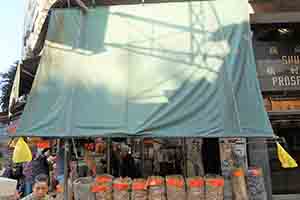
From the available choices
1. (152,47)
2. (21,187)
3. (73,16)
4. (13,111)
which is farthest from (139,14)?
(21,187)

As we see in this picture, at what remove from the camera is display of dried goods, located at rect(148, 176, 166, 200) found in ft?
14.8

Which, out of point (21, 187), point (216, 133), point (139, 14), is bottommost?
point (21, 187)

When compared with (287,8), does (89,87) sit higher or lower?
lower

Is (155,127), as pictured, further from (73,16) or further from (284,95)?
(284,95)

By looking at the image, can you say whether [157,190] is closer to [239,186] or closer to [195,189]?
[195,189]

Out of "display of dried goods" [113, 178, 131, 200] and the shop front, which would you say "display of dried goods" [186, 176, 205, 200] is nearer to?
"display of dried goods" [113, 178, 131, 200]

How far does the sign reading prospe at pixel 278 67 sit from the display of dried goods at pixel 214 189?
2.86 meters

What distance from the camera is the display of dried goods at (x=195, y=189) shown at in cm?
449

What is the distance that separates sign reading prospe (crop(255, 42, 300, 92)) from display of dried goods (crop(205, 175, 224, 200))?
2857 millimetres

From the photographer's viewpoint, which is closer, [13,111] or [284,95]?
[284,95]

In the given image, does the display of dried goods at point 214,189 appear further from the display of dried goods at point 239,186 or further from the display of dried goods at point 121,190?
the display of dried goods at point 121,190

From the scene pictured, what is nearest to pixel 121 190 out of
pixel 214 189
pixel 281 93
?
pixel 214 189

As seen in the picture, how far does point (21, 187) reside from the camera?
9938 millimetres

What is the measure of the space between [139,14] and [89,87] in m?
1.63
